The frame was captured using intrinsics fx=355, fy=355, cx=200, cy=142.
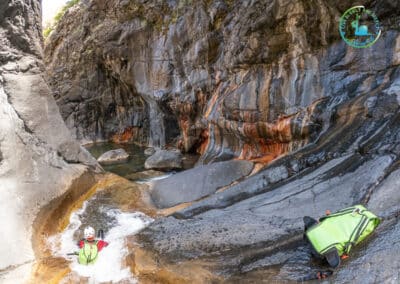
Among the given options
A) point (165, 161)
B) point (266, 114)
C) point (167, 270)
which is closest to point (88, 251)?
point (167, 270)

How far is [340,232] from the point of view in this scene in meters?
4.62

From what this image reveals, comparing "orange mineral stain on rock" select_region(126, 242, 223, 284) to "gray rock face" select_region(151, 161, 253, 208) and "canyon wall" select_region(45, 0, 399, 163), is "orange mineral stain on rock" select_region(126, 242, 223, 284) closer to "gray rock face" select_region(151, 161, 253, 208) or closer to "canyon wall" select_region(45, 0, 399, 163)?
"gray rock face" select_region(151, 161, 253, 208)

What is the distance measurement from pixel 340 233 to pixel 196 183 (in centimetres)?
544

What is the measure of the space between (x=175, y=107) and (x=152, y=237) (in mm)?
12069

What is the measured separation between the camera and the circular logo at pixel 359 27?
9.30 m

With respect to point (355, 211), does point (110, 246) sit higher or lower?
lower

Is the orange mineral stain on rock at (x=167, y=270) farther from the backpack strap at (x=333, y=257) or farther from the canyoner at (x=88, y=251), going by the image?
the backpack strap at (x=333, y=257)

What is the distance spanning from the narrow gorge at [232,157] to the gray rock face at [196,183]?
0.05 metres

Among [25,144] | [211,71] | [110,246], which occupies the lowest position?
[110,246]

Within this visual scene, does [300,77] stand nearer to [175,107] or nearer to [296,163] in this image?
[296,163]

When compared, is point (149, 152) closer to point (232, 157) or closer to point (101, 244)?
point (232, 157)

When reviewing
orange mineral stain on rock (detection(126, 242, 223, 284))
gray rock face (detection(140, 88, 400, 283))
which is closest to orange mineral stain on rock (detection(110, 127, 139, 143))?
gray rock face (detection(140, 88, 400, 283))

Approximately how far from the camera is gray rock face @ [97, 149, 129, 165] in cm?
1847

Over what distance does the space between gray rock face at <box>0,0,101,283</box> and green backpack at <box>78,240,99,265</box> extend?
2.87 ft
